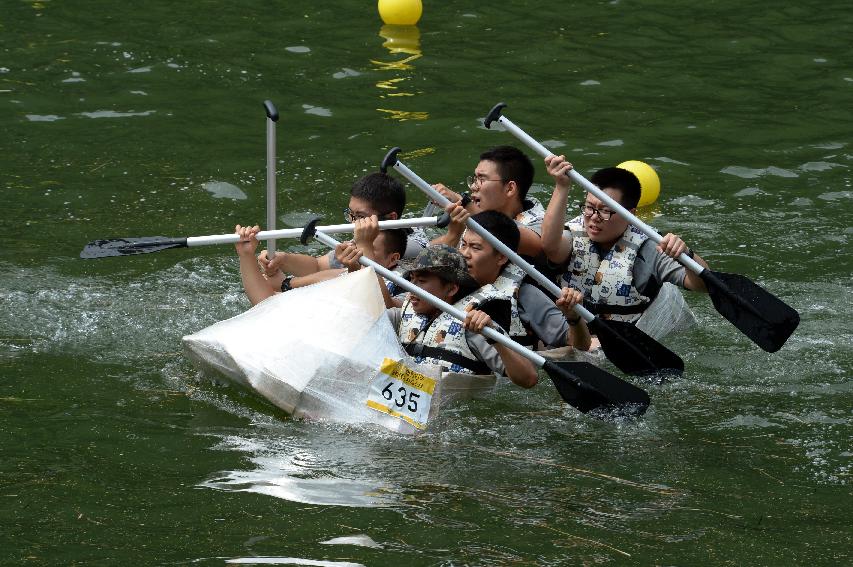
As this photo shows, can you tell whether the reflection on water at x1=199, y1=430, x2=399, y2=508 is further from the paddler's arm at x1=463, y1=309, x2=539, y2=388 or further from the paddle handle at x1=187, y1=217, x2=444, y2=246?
the paddle handle at x1=187, y1=217, x2=444, y2=246

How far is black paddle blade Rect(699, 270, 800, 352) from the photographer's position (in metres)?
6.41

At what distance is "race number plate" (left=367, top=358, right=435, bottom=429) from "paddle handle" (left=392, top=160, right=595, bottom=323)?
737 millimetres

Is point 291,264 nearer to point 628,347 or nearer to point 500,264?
point 500,264

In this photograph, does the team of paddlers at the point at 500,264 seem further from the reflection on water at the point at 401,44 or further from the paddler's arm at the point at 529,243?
the reflection on water at the point at 401,44

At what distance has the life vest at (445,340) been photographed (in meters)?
6.19

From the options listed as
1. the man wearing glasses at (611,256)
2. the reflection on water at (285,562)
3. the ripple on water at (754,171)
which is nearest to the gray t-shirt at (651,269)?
the man wearing glasses at (611,256)

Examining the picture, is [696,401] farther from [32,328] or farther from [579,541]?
[32,328]

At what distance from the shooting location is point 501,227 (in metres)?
6.53

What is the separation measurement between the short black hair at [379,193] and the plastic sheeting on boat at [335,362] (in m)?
0.63

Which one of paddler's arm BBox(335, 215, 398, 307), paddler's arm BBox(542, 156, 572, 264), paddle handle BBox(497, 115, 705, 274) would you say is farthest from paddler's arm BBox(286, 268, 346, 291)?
paddle handle BBox(497, 115, 705, 274)

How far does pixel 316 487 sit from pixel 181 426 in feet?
2.98

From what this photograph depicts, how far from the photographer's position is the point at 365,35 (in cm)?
1259

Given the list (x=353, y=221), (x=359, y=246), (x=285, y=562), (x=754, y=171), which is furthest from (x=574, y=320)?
(x=754, y=171)

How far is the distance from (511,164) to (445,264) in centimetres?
106
